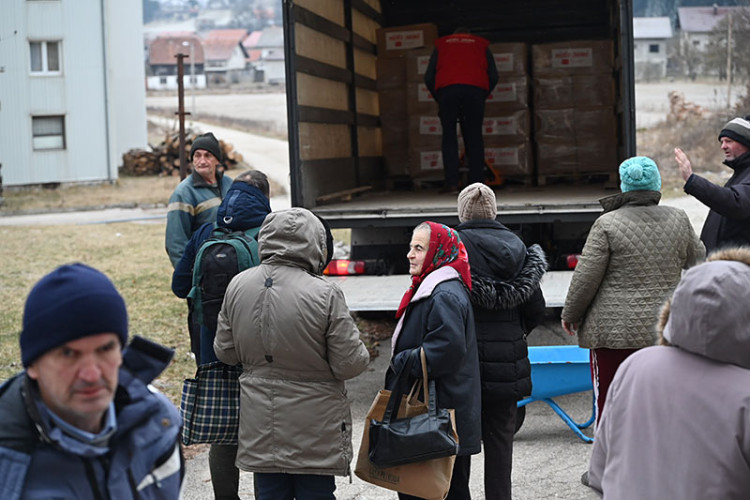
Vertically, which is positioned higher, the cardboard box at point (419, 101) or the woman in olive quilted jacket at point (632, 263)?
the cardboard box at point (419, 101)

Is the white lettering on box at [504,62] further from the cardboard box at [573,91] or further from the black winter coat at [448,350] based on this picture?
the black winter coat at [448,350]

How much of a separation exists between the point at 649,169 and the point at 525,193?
183 inches

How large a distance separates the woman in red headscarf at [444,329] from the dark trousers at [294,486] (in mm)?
448

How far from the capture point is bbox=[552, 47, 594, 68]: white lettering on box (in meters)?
10.7

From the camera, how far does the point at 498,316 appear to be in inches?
185

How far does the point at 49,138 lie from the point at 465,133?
25240mm

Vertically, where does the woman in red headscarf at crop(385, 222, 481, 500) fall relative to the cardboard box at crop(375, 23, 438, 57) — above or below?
below

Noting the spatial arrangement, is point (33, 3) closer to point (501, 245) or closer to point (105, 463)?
point (501, 245)

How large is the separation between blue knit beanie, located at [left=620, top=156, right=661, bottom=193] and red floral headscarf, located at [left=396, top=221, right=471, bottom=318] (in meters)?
1.09

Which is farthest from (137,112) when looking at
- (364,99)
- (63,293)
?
(63,293)

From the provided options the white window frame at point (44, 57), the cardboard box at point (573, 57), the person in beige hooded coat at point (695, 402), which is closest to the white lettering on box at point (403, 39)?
the cardboard box at point (573, 57)

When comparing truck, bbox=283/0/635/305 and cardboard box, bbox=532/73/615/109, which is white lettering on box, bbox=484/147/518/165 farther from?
cardboard box, bbox=532/73/615/109

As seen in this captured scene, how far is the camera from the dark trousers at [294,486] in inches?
161

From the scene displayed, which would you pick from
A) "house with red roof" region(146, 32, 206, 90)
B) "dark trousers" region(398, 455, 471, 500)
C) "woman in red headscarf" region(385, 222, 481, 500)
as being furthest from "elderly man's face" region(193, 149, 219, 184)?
"house with red roof" region(146, 32, 206, 90)
